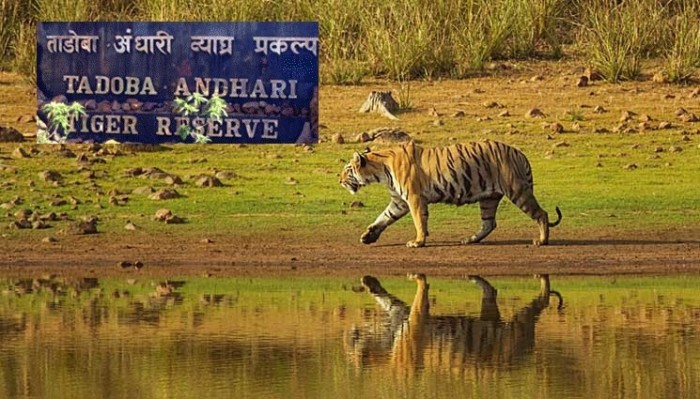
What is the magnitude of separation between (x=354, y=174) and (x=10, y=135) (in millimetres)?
5344

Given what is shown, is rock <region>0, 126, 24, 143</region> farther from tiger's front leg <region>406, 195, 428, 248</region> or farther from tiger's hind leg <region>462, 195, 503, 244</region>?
tiger's hind leg <region>462, 195, 503, 244</region>

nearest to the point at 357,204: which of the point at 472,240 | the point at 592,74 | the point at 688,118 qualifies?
the point at 472,240

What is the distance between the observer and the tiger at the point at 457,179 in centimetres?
1802

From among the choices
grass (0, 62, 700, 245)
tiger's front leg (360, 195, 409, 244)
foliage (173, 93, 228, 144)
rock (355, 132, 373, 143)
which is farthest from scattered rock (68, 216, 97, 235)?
rock (355, 132, 373, 143)

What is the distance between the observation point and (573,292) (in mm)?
Answer: 15461

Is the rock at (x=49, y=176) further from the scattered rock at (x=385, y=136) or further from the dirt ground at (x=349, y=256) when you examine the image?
the scattered rock at (x=385, y=136)

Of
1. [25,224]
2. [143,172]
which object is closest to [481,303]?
[25,224]

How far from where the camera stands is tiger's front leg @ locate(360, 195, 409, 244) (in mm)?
18094

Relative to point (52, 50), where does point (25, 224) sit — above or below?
below

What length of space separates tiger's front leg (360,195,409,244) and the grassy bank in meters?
6.26

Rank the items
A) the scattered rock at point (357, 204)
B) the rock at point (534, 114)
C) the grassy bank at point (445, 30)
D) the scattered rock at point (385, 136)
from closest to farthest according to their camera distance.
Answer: the scattered rock at point (357, 204)
the scattered rock at point (385, 136)
the rock at point (534, 114)
the grassy bank at point (445, 30)

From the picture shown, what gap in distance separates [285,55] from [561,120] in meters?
3.00

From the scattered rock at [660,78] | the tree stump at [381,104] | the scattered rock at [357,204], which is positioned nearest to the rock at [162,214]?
the scattered rock at [357,204]

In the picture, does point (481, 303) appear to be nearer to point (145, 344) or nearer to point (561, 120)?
point (145, 344)
